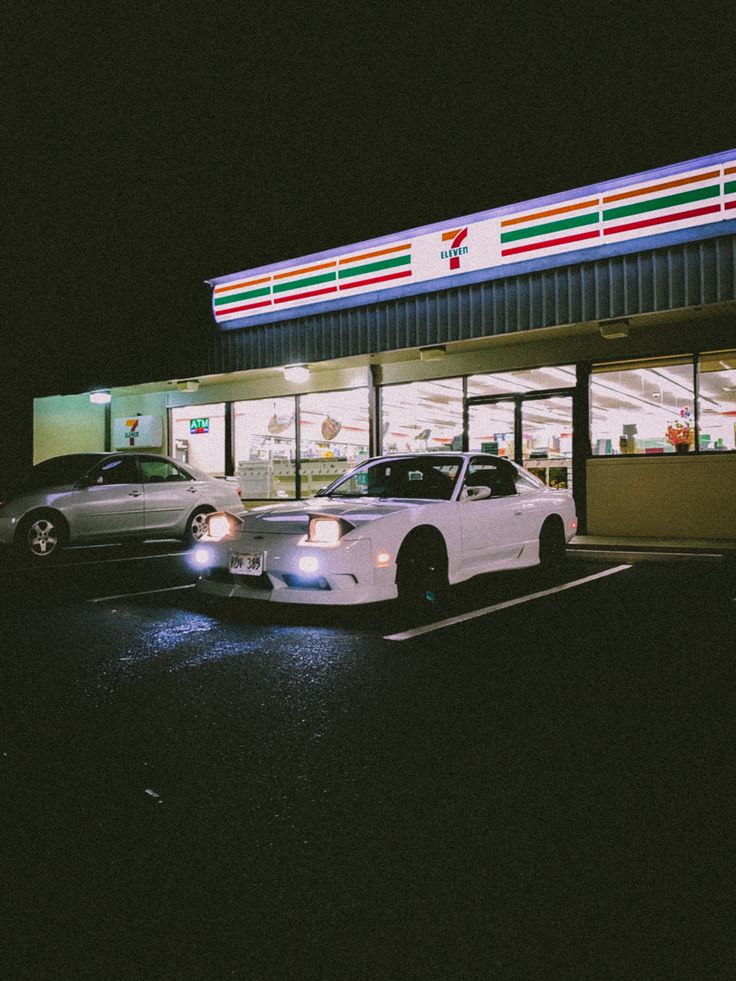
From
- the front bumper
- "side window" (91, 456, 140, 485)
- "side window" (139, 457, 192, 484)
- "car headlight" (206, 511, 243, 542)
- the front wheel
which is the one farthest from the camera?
"side window" (139, 457, 192, 484)

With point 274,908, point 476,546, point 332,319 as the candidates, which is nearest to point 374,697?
point 274,908

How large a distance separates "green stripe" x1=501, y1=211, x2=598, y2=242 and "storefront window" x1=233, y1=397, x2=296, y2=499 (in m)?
6.65

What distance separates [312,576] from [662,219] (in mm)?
7886

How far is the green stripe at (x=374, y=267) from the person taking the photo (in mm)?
12484

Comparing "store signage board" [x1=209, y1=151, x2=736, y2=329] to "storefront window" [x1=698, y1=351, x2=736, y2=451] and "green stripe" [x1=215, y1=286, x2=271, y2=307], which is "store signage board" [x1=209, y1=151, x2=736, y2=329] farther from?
"storefront window" [x1=698, y1=351, x2=736, y2=451]

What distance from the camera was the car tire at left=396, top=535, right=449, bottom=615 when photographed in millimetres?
5828

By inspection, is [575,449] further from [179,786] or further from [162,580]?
[179,786]

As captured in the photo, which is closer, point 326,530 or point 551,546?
point 326,530

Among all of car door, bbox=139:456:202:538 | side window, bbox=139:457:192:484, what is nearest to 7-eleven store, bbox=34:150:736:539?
side window, bbox=139:457:192:484

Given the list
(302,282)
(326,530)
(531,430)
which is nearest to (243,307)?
(302,282)

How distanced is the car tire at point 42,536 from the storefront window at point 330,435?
713 cm

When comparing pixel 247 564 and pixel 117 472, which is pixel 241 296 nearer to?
pixel 117 472

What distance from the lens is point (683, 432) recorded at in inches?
458

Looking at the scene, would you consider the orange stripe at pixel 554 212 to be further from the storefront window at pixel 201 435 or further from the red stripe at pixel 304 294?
the storefront window at pixel 201 435
